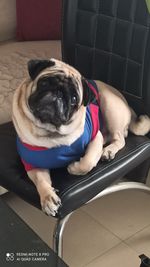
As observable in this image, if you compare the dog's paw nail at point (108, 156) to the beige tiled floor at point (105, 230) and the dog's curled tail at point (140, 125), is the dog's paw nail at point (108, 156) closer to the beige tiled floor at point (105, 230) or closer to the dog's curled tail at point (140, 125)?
the dog's curled tail at point (140, 125)

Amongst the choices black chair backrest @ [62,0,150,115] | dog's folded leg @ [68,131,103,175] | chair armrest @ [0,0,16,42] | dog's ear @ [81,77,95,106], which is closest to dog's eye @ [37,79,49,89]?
dog's ear @ [81,77,95,106]

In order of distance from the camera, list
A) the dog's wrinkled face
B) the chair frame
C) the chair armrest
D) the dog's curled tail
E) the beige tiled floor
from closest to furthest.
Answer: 1. the dog's wrinkled face
2. the chair frame
3. the dog's curled tail
4. the beige tiled floor
5. the chair armrest

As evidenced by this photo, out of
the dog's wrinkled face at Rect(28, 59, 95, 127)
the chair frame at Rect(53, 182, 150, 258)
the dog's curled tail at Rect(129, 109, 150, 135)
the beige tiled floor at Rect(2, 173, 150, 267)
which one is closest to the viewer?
the dog's wrinkled face at Rect(28, 59, 95, 127)

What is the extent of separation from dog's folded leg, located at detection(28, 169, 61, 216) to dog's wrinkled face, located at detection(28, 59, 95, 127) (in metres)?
0.15

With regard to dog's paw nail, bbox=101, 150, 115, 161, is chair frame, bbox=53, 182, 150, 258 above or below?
below

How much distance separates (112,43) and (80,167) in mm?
449

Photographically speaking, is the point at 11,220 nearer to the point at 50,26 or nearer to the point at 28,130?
the point at 28,130

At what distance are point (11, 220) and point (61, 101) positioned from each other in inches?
13.1

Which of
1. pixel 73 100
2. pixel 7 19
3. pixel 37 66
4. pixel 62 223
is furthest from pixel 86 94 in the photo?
pixel 7 19

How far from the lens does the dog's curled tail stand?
138cm

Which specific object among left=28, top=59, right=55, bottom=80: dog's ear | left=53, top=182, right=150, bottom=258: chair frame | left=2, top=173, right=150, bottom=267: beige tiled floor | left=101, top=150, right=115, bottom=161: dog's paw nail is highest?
left=28, top=59, right=55, bottom=80: dog's ear

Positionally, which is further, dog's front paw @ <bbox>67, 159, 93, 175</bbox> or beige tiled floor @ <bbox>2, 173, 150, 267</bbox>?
beige tiled floor @ <bbox>2, 173, 150, 267</bbox>

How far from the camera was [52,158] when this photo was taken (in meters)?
1.22

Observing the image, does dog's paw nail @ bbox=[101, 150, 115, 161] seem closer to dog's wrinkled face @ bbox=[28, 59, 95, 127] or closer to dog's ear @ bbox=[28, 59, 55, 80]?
dog's wrinkled face @ bbox=[28, 59, 95, 127]
